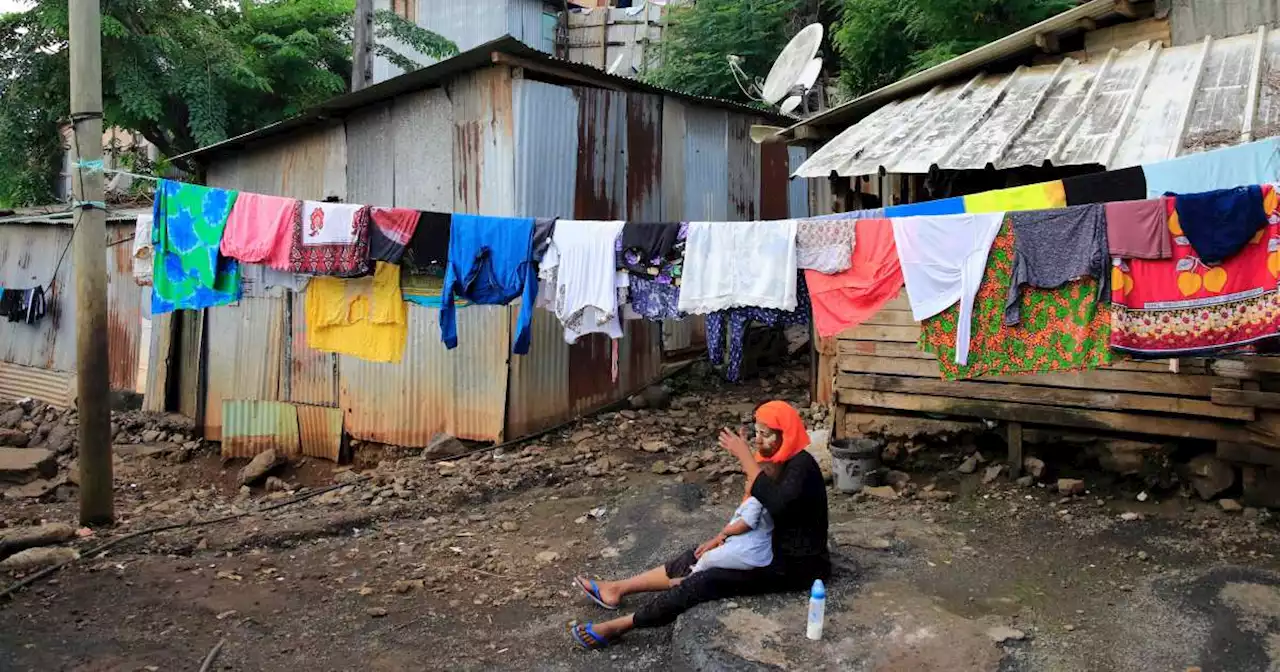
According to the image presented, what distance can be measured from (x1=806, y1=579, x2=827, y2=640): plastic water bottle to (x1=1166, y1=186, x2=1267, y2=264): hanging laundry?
2.50 metres

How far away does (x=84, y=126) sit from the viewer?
22.0 ft

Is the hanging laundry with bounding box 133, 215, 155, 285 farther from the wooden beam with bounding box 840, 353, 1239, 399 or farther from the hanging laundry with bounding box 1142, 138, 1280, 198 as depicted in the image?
the hanging laundry with bounding box 1142, 138, 1280, 198

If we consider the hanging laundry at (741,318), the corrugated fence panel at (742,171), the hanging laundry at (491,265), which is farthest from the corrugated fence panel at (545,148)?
the hanging laundry at (741,318)

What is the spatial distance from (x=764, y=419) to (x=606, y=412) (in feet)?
17.2

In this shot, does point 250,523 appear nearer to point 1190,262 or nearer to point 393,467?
point 393,467

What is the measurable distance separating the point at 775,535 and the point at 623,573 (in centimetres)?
149

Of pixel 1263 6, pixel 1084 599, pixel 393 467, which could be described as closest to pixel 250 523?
pixel 393 467

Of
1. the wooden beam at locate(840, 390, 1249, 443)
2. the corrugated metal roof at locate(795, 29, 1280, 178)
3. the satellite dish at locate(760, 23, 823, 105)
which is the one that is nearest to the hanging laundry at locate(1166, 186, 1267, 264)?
the corrugated metal roof at locate(795, 29, 1280, 178)

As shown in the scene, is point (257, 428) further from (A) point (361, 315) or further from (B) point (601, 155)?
(B) point (601, 155)

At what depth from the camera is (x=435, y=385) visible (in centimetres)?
945

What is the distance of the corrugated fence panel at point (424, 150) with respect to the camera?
9.49 meters

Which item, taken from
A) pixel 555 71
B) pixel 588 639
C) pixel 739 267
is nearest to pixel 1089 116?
pixel 739 267

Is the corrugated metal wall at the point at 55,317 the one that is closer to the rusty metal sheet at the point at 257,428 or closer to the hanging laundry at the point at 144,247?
the rusty metal sheet at the point at 257,428

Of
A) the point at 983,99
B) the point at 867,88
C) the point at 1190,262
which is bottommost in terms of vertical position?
the point at 1190,262
